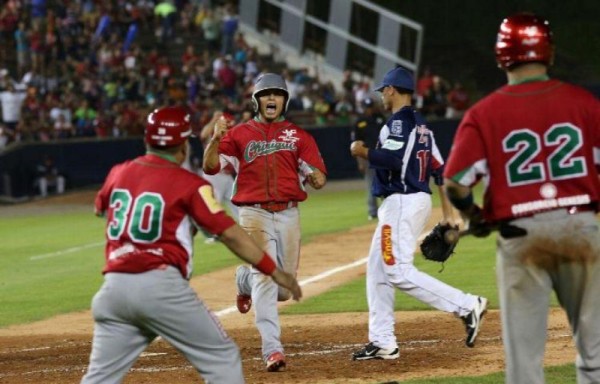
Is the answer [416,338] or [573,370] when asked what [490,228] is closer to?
[573,370]

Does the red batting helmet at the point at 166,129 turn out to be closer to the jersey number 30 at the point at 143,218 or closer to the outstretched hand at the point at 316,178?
the jersey number 30 at the point at 143,218

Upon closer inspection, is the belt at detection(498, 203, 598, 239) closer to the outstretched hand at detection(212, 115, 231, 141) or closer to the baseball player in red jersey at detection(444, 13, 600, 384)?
the baseball player in red jersey at detection(444, 13, 600, 384)

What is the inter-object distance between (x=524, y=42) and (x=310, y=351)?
451cm

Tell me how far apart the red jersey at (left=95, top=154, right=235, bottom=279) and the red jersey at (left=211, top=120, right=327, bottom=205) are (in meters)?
2.92

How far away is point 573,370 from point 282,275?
3.06 meters

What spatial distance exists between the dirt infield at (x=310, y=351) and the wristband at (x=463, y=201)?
2.50 metres

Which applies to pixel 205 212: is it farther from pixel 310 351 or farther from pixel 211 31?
pixel 211 31

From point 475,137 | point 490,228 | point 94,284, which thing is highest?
point 475,137

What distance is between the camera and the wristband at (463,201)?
6.97 m

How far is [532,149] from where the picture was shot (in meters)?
6.73

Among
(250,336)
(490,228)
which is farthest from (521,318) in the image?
(250,336)

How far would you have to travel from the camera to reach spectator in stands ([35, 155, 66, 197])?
30.9 m

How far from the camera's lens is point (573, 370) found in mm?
9445

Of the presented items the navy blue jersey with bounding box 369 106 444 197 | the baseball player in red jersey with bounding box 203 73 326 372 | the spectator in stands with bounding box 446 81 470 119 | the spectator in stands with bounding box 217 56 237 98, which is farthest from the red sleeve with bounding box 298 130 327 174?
the spectator in stands with bounding box 217 56 237 98
